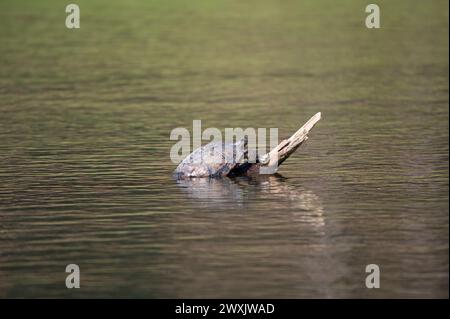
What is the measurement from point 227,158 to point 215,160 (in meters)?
0.23

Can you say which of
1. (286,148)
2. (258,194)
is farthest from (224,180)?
(258,194)

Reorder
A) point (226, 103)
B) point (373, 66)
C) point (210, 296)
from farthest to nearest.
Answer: point (373, 66) < point (226, 103) < point (210, 296)

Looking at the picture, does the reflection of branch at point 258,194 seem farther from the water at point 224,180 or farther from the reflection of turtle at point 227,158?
the reflection of turtle at point 227,158

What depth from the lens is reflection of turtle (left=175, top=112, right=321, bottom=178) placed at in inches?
905

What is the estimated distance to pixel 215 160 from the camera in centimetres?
2314

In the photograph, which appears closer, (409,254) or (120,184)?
(409,254)

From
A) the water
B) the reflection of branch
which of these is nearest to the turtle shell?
the reflection of branch

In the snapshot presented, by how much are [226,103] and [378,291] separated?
1933 centimetres

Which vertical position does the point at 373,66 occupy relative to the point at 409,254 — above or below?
above

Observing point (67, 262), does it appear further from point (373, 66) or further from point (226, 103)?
point (373, 66)

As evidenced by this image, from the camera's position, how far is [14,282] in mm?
16531

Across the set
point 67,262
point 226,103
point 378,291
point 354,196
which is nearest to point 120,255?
point 67,262

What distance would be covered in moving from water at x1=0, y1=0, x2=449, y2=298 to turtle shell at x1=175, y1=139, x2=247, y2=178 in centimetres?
34

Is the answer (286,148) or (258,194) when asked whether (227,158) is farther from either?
(258,194)
